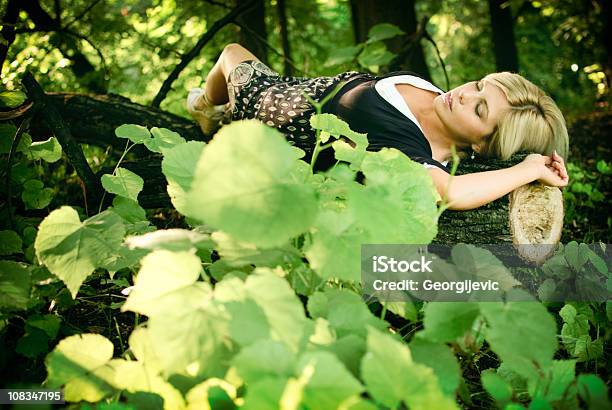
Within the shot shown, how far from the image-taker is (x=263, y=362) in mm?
821

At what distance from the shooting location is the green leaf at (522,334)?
936 mm

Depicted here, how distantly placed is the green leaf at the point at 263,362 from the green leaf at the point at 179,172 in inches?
18.2

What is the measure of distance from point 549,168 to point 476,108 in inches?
16.2

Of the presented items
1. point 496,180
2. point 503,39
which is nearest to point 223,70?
point 496,180

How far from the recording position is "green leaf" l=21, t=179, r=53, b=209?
1.87 m

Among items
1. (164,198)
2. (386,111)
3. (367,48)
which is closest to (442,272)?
(386,111)

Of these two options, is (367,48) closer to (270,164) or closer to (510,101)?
(510,101)

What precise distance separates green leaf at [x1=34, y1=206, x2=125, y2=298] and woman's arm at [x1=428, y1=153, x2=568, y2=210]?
3.46 ft

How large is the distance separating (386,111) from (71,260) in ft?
4.95

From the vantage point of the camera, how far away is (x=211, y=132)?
2.90 m

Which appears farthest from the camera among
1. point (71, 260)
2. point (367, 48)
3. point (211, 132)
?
point (367, 48)

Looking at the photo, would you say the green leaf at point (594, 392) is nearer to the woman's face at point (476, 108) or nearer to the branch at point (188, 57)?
the woman's face at point (476, 108)

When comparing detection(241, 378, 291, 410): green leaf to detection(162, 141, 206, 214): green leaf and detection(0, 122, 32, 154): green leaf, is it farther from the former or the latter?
detection(0, 122, 32, 154): green leaf

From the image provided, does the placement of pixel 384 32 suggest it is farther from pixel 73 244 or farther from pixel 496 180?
pixel 73 244
